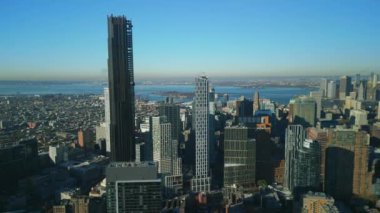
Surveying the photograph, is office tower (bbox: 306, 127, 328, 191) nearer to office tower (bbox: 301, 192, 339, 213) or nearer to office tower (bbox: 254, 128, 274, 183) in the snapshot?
office tower (bbox: 254, 128, 274, 183)

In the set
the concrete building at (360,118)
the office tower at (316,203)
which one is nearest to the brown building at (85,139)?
the office tower at (316,203)

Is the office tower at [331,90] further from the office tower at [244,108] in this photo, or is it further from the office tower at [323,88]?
the office tower at [244,108]

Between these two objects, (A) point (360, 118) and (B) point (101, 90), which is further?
(A) point (360, 118)

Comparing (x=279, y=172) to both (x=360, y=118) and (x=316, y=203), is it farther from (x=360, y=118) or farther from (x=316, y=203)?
(x=360, y=118)

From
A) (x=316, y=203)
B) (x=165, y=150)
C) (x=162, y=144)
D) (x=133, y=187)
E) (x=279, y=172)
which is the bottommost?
(x=279, y=172)

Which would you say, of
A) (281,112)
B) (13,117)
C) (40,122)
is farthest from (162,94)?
(13,117)

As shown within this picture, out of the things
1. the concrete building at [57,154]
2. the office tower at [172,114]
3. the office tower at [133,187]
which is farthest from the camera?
the office tower at [172,114]

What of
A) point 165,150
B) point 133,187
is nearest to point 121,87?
point 165,150

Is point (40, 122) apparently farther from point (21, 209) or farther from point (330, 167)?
point (330, 167)
